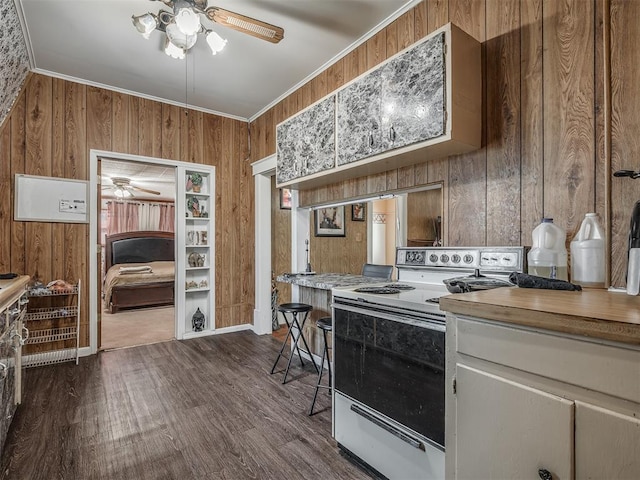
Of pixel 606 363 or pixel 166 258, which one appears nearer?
pixel 606 363

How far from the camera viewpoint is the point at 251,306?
4.49 m

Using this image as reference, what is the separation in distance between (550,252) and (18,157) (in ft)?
14.0

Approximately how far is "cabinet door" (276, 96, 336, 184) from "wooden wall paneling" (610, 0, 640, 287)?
157cm

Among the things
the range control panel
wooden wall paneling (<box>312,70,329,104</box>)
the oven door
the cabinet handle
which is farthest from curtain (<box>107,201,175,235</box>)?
the cabinet handle

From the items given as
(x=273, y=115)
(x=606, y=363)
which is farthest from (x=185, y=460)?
(x=273, y=115)

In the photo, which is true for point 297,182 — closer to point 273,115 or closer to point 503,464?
point 273,115

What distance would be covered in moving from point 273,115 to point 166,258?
550 cm

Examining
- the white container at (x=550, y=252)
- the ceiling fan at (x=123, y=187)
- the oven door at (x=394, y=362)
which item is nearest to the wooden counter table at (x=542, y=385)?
the oven door at (x=394, y=362)

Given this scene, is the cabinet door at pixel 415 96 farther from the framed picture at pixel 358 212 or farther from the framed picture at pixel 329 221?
the framed picture at pixel 329 221

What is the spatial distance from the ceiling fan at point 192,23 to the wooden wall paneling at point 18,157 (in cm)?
198

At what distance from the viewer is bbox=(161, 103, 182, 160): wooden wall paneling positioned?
13.0 feet

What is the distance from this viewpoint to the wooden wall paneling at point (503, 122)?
5.80ft

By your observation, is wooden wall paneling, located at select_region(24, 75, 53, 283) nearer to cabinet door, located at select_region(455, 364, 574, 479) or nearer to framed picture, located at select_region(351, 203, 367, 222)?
framed picture, located at select_region(351, 203, 367, 222)

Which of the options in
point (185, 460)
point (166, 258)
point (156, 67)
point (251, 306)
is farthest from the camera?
point (166, 258)
